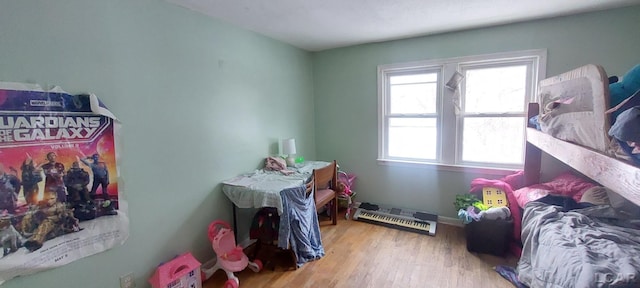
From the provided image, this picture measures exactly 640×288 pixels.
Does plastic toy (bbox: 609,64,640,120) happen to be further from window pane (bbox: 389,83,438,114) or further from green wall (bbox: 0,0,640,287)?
window pane (bbox: 389,83,438,114)

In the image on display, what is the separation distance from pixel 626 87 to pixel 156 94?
8.89 feet

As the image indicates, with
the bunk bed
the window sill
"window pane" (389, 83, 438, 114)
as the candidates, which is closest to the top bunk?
the bunk bed

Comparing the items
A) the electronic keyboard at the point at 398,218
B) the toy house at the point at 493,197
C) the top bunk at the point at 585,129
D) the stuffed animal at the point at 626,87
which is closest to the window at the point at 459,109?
the toy house at the point at 493,197

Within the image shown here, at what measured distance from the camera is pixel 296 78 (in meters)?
3.54

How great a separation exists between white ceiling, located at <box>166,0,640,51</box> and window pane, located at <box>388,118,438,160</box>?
1058 millimetres

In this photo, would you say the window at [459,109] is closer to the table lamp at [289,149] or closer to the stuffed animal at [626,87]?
the table lamp at [289,149]

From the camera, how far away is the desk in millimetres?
2227

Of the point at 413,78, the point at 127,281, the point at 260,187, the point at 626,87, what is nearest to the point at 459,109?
the point at 413,78

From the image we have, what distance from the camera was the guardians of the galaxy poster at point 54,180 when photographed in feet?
4.42

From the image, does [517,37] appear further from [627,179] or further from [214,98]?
[214,98]

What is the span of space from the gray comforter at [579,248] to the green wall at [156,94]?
2.49 m

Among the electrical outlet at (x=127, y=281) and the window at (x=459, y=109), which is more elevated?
the window at (x=459, y=109)

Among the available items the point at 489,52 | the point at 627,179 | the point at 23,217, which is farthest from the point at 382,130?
the point at 23,217

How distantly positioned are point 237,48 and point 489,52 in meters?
2.59
